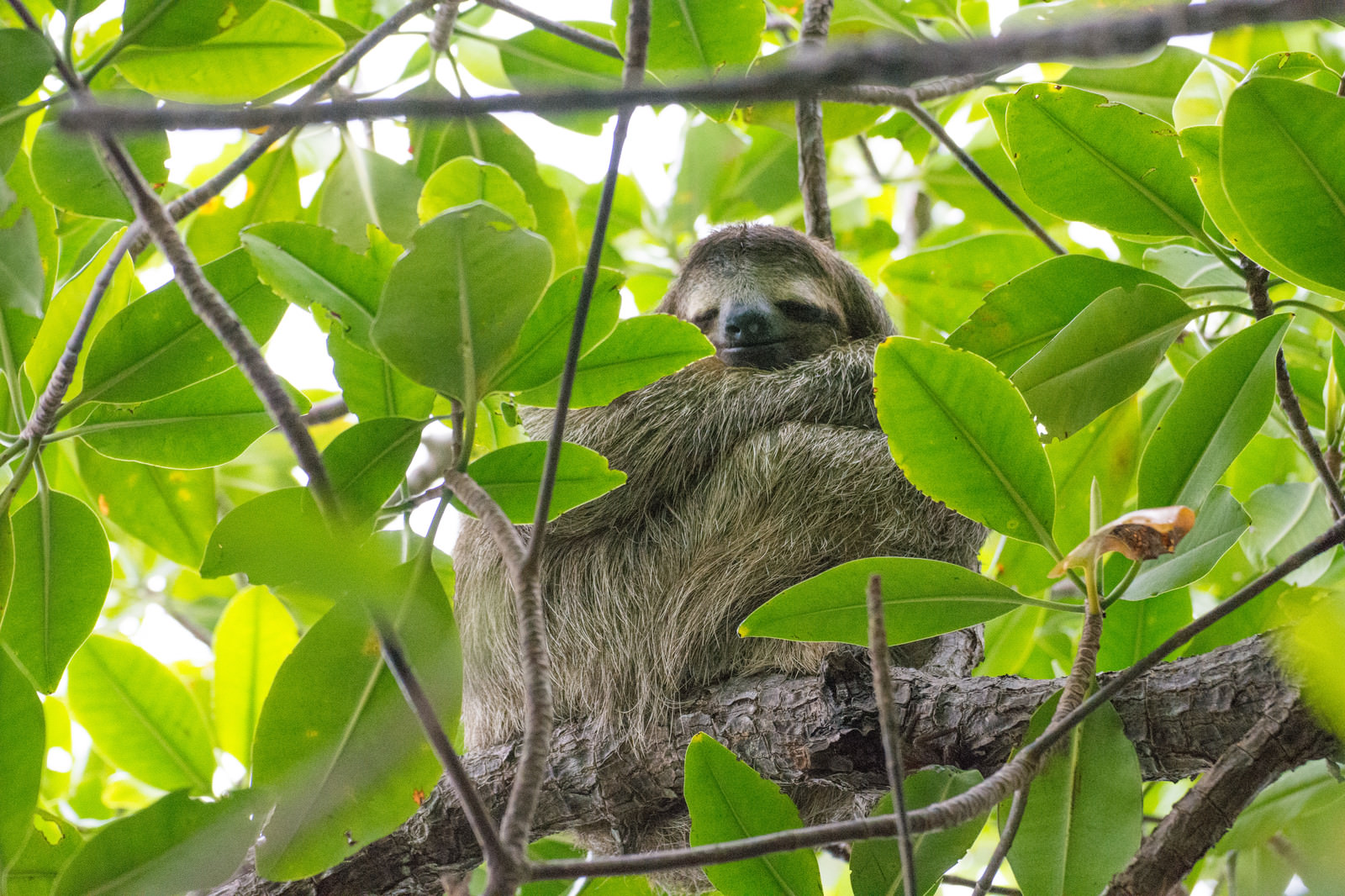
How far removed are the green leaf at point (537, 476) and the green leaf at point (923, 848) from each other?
702 mm

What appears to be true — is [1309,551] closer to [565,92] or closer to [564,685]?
[565,92]

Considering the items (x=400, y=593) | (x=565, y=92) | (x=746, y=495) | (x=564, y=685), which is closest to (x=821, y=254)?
(x=746, y=495)

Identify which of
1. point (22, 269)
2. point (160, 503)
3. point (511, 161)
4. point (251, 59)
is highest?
point (251, 59)

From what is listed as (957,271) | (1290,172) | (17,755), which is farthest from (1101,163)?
(17,755)

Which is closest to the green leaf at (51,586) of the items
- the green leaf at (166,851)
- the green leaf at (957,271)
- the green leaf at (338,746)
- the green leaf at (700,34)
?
the green leaf at (166,851)

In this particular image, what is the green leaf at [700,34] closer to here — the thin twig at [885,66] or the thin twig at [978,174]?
the thin twig at [978,174]

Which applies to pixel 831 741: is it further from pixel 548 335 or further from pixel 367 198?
pixel 367 198

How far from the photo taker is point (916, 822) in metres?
1.12

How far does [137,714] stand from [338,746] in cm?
120

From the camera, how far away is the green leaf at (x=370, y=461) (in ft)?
5.27

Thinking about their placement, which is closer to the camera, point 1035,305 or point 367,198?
point 1035,305

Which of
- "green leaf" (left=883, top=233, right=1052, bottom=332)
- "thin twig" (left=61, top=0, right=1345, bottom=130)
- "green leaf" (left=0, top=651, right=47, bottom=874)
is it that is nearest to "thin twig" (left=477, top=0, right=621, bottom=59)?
"green leaf" (left=883, top=233, right=1052, bottom=332)

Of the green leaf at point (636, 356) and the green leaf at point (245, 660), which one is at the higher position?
the green leaf at point (636, 356)

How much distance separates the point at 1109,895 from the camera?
1.45m
